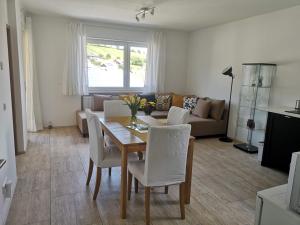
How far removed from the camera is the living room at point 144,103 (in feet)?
7.70

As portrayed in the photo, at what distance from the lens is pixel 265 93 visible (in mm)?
4156

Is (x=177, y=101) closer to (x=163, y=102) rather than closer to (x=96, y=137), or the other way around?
(x=163, y=102)

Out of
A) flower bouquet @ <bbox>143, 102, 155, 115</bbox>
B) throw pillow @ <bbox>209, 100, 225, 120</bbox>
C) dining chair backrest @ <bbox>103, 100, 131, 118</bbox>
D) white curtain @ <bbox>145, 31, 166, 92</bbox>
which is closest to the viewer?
flower bouquet @ <bbox>143, 102, 155, 115</bbox>

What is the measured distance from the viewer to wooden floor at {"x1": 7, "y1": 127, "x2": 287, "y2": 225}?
2.23 metres

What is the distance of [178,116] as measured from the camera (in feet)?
9.45

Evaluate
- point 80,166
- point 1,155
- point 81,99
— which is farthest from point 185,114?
point 81,99

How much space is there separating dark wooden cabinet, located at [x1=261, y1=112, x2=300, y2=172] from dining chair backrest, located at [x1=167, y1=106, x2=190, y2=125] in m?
1.45

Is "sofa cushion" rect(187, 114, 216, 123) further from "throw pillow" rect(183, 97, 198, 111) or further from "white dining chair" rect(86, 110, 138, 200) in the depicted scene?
"white dining chair" rect(86, 110, 138, 200)

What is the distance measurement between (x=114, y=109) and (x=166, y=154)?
1563 millimetres

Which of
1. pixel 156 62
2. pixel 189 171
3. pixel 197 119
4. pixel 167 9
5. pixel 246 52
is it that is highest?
pixel 167 9

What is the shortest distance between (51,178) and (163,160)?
1.71 metres

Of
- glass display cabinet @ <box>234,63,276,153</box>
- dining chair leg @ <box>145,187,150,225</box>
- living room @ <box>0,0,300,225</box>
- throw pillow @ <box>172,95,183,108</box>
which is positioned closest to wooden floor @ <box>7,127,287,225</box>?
living room @ <box>0,0,300,225</box>

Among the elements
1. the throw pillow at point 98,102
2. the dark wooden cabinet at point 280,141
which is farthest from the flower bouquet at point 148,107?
the dark wooden cabinet at point 280,141

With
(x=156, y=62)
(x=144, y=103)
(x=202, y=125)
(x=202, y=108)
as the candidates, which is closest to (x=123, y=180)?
(x=144, y=103)
